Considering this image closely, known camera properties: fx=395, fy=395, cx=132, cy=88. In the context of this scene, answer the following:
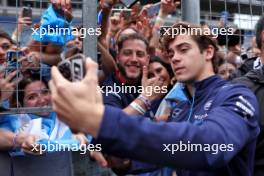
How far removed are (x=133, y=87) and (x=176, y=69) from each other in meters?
0.70

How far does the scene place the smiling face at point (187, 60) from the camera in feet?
5.43

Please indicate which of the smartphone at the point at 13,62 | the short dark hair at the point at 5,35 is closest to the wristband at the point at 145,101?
the smartphone at the point at 13,62

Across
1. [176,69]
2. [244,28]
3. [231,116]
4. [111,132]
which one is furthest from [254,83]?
[244,28]

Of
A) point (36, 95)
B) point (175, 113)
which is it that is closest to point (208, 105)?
point (175, 113)

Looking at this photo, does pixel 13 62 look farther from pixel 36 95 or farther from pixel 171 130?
pixel 171 130

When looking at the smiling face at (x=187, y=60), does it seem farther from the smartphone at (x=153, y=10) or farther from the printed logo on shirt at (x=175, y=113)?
the smartphone at (x=153, y=10)

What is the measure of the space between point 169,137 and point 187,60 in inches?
25.9

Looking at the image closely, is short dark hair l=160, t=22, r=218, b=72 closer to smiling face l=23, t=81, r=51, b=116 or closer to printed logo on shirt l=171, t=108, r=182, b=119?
printed logo on shirt l=171, t=108, r=182, b=119

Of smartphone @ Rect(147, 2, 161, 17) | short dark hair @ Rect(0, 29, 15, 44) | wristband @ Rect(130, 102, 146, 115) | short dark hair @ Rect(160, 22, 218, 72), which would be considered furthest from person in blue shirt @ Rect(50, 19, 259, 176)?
smartphone @ Rect(147, 2, 161, 17)

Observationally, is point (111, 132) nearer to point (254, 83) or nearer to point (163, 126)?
point (163, 126)

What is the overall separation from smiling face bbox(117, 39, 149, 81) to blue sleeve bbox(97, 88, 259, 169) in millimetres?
1124

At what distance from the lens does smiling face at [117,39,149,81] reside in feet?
7.73

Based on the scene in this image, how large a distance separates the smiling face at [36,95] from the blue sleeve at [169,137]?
42.1 inches

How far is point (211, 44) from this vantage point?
5.83 ft
